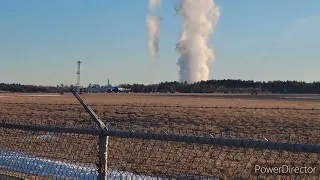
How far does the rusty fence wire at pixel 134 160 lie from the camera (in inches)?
392

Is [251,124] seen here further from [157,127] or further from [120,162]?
[120,162]

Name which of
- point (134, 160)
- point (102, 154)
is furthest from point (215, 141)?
point (134, 160)

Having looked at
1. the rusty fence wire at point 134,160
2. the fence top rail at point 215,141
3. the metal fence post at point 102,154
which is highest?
the fence top rail at point 215,141

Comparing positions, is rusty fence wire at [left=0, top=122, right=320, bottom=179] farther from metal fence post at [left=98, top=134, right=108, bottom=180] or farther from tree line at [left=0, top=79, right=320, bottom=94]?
tree line at [left=0, top=79, right=320, bottom=94]

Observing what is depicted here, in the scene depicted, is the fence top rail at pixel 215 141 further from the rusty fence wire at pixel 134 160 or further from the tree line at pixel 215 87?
the tree line at pixel 215 87

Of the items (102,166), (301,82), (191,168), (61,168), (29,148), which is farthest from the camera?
(301,82)

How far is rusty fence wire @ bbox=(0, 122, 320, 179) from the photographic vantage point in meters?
9.96

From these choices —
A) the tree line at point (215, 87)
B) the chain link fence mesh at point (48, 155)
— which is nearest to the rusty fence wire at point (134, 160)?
the chain link fence mesh at point (48, 155)

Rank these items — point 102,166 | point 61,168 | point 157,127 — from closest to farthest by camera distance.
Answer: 1. point 102,166
2. point 61,168
3. point 157,127

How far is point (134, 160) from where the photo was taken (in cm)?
1292

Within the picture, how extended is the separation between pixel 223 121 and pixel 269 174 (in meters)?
15.3

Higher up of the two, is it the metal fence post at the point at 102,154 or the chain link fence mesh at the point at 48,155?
the metal fence post at the point at 102,154

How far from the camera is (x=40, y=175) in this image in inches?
397

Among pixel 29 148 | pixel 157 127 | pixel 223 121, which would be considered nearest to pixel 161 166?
pixel 29 148
